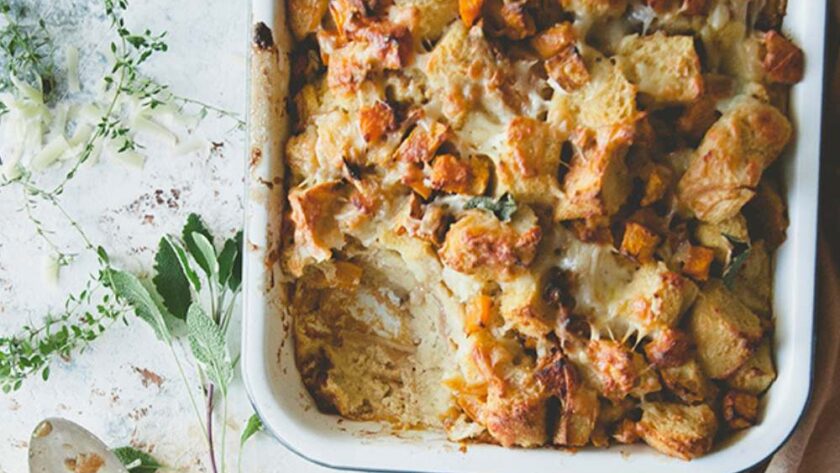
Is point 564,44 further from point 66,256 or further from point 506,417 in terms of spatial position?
point 66,256

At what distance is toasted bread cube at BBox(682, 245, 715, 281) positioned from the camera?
2.00 m

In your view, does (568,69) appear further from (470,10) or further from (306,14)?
(306,14)

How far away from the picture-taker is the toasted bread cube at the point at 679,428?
6.58ft

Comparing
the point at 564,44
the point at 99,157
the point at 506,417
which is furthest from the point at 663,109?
the point at 99,157

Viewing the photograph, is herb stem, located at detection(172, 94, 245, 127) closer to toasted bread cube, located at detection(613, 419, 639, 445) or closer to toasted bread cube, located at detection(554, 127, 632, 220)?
toasted bread cube, located at detection(554, 127, 632, 220)

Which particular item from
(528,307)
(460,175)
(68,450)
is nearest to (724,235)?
(528,307)

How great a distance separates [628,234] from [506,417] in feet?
1.32

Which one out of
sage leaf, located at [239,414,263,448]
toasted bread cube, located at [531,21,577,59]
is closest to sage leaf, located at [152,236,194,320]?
sage leaf, located at [239,414,263,448]

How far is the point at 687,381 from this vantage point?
2.02 meters

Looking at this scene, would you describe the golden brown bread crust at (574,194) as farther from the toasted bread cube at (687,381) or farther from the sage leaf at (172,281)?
the sage leaf at (172,281)

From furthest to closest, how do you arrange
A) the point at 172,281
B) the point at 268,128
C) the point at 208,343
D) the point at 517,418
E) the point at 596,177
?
the point at 172,281
the point at 208,343
the point at 268,128
the point at 517,418
the point at 596,177

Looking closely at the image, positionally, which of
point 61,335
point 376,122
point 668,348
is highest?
point 376,122

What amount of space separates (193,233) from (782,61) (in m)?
1.34

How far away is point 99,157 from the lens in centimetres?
266
